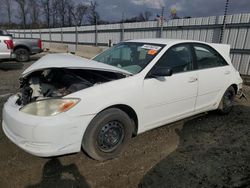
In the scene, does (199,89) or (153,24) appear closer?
(199,89)

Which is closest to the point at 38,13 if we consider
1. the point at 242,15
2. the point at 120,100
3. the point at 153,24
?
the point at 153,24

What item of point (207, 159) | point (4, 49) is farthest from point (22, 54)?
point (207, 159)

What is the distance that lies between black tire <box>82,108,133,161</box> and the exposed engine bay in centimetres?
50

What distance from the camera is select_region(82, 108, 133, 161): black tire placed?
275cm

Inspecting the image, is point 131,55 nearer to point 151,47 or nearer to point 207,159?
point 151,47

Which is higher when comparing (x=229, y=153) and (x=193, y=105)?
(x=193, y=105)

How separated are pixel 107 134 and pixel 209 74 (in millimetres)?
2279

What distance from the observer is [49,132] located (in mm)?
2449

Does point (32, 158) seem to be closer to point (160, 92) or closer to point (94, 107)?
point (94, 107)

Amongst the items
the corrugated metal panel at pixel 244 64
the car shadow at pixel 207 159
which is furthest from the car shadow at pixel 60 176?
the corrugated metal panel at pixel 244 64

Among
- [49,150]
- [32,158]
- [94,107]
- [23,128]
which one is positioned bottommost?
[32,158]

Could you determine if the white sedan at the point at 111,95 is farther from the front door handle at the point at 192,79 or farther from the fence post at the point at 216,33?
the fence post at the point at 216,33

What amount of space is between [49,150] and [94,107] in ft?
2.31

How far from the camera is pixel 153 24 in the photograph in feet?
37.1
